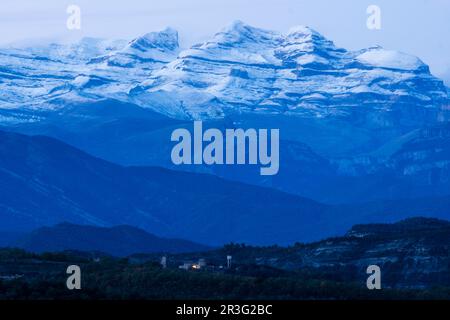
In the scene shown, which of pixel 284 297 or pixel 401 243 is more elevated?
pixel 401 243

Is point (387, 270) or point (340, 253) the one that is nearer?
point (387, 270)

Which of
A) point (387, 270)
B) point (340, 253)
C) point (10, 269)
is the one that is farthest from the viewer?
point (340, 253)

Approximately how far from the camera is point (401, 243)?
135 meters

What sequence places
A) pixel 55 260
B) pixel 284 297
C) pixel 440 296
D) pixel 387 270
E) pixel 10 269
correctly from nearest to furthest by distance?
pixel 284 297
pixel 440 296
pixel 10 269
pixel 55 260
pixel 387 270
